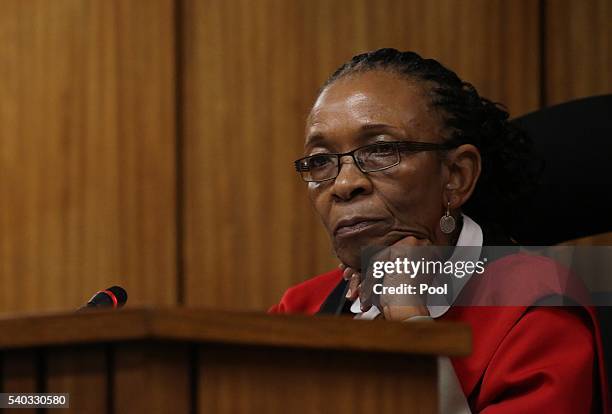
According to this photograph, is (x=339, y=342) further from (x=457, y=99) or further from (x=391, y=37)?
(x=391, y=37)

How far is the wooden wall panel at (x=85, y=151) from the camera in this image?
2.41 meters

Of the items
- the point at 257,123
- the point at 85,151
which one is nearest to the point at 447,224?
the point at 257,123

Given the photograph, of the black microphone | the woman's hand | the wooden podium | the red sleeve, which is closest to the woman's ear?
the woman's hand

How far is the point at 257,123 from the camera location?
93.0 inches

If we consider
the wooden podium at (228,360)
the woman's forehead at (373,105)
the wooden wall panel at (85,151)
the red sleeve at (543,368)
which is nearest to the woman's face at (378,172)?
the woman's forehead at (373,105)

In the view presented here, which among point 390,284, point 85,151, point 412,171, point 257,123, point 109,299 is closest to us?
point 109,299

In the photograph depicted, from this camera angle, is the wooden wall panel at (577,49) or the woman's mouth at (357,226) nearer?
the woman's mouth at (357,226)

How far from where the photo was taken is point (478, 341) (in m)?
1.16

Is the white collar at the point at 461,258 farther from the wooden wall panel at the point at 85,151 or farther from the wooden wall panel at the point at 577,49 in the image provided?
the wooden wall panel at the point at 85,151

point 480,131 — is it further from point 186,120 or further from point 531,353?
point 186,120

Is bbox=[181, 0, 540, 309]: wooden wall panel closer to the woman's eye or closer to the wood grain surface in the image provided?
the woman's eye

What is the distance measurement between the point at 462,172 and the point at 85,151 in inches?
54.8

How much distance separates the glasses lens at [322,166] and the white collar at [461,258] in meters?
0.20

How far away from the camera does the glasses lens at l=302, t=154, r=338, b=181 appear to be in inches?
52.4
